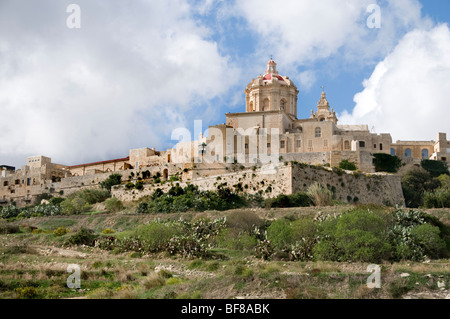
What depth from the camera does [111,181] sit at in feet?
177

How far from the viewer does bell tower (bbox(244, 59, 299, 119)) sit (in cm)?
5491

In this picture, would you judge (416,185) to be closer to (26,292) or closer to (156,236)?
(156,236)

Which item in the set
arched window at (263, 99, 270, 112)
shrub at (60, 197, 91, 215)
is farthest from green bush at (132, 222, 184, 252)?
arched window at (263, 99, 270, 112)

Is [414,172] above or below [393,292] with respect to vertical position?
above

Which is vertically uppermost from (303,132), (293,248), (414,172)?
(303,132)

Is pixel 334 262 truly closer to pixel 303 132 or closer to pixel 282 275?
pixel 282 275

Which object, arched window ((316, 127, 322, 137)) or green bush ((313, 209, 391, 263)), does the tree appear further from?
green bush ((313, 209, 391, 263))

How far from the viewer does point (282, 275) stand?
18.8m

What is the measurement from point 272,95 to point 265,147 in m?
7.93

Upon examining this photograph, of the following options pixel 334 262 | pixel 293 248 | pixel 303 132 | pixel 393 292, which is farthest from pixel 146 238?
pixel 303 132

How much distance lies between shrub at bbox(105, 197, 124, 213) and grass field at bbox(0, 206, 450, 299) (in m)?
13.8

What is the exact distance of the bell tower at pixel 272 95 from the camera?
2162 inches
